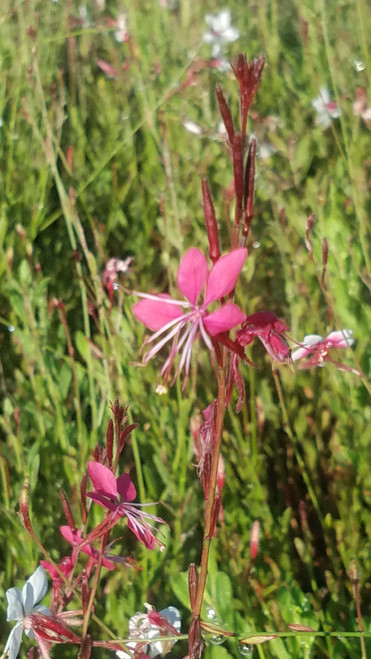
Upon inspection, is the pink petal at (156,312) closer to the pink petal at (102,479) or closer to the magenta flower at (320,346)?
the pink petal at (102,479)

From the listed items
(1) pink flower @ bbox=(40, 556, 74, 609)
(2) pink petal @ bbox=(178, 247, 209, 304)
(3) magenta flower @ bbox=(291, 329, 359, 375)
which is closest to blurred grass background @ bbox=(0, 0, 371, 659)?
(3) magenta flower @ bbox=(291, 329, 359, 375)

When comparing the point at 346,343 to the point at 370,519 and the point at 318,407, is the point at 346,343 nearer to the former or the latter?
the point at 370,519

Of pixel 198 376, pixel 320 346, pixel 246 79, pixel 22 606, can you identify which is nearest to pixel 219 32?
pixel 198 376

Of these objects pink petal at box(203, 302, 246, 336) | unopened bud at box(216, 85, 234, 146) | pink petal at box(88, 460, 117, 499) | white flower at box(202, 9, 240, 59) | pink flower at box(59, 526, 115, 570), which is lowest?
pink flower at box(59, 526, 115, 570)

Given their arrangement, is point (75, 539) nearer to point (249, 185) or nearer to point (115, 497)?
point (115, 497)

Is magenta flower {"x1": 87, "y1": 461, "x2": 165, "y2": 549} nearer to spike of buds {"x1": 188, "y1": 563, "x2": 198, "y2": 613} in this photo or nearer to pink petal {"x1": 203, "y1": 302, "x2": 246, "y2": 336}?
spike of buds {"x1": 188, "y1": 563, "x2": 198, "y2": 613}

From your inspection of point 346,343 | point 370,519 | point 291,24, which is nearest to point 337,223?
point 370,519

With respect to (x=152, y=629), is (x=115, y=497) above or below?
above
